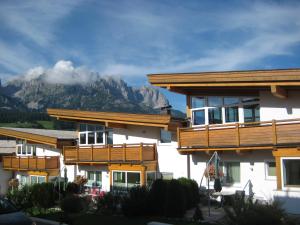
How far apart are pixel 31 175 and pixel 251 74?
24.5m

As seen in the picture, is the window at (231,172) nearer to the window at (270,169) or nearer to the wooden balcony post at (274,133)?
the window at (270,169)

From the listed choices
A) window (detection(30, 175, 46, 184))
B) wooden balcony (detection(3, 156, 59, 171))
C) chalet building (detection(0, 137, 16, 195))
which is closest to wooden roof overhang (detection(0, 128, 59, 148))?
wooden balcony (detection(3, 156, 59, 171))

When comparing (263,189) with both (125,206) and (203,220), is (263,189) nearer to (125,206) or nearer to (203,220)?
(203,220)

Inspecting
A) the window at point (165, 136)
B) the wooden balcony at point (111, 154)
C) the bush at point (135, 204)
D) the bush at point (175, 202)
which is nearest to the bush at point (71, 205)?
the bush at point (135, 204)

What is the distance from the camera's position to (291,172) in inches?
755

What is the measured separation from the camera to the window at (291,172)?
62.3 feet

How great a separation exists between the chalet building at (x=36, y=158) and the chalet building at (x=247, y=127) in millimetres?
12429

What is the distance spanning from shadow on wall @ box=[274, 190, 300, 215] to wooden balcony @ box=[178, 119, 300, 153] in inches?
82.2

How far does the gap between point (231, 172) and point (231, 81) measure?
504 centimetres

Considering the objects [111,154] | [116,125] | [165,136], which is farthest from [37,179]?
[165,136]

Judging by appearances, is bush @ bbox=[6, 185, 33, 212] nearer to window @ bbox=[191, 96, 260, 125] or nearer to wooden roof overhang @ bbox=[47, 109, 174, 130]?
wooden roof overhang @ bbox=[47, 109, 174, 130]

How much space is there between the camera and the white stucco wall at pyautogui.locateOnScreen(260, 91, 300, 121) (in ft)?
66.4

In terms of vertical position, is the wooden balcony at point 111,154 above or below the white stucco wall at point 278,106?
below

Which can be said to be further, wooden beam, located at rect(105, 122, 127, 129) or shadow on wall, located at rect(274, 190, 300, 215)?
wooden beam, located at rect(105, 122, 127, 129)
